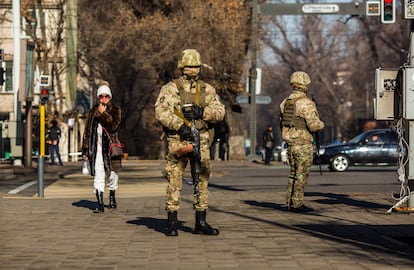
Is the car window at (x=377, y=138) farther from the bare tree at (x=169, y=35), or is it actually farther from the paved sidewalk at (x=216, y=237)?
the paved sidewalk at (x=216, y=237)

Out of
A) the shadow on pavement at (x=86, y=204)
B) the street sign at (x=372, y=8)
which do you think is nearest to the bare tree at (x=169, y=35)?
the street sign at (x=372, y=8)

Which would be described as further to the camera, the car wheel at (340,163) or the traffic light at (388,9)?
the car wheel at (340,163)

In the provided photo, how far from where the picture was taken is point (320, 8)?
119 ft

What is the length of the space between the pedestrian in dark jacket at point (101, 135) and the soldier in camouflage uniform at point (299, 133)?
2.37 m

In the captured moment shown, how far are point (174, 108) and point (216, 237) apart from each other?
1.40 m

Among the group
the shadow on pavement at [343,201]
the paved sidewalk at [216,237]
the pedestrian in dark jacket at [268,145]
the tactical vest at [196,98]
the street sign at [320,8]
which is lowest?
the paved sidewalk at [216,237]

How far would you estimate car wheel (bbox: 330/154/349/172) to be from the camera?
103 feet

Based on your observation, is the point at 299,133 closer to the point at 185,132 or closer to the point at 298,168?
the point at 298,168

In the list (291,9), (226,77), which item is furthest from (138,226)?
(226,77)

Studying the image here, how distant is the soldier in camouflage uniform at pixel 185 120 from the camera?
10633mm

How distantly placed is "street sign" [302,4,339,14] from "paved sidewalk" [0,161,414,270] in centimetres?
2000

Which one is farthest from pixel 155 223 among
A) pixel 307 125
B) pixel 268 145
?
pixel 268 145

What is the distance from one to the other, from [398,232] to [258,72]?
2911 centimetres

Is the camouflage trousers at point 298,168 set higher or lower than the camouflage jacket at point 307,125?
lower
